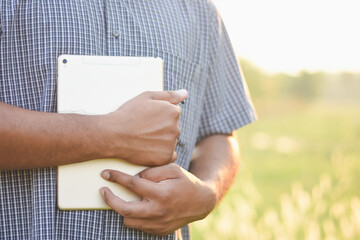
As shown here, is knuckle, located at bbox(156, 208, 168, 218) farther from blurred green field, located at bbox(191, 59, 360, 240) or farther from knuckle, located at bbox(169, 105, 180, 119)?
blurred green field, located at bbox(191, 59, 360, 240)

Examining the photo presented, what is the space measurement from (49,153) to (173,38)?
416 millimetres

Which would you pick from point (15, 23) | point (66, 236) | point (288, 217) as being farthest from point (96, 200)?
point (288, 217)

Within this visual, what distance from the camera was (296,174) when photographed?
5.63 m

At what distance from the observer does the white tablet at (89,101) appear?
3.03 feet

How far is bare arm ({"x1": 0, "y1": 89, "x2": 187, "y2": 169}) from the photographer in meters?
0.85

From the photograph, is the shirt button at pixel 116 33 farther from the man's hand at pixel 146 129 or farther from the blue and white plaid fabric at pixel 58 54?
the man's hand at pixel 146 129

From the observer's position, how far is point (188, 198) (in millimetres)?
952

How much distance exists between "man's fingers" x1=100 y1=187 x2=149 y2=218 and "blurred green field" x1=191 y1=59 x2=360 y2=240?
53.1 inches

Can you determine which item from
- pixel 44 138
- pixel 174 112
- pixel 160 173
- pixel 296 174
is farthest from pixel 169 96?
pixel 296 174

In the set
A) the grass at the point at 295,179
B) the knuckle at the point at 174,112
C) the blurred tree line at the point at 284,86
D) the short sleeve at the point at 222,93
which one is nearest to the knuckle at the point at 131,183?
the knuckle at the point at 174,112

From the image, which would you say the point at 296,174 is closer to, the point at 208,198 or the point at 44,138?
the point at 208,198

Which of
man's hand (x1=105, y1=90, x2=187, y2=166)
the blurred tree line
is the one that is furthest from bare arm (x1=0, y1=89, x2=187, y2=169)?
the blurred tree line

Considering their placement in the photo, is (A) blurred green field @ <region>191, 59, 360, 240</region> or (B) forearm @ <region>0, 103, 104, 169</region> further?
(A) blurred green field @ <region>191, 59, 360, 240</region>

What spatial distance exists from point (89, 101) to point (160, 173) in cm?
20
